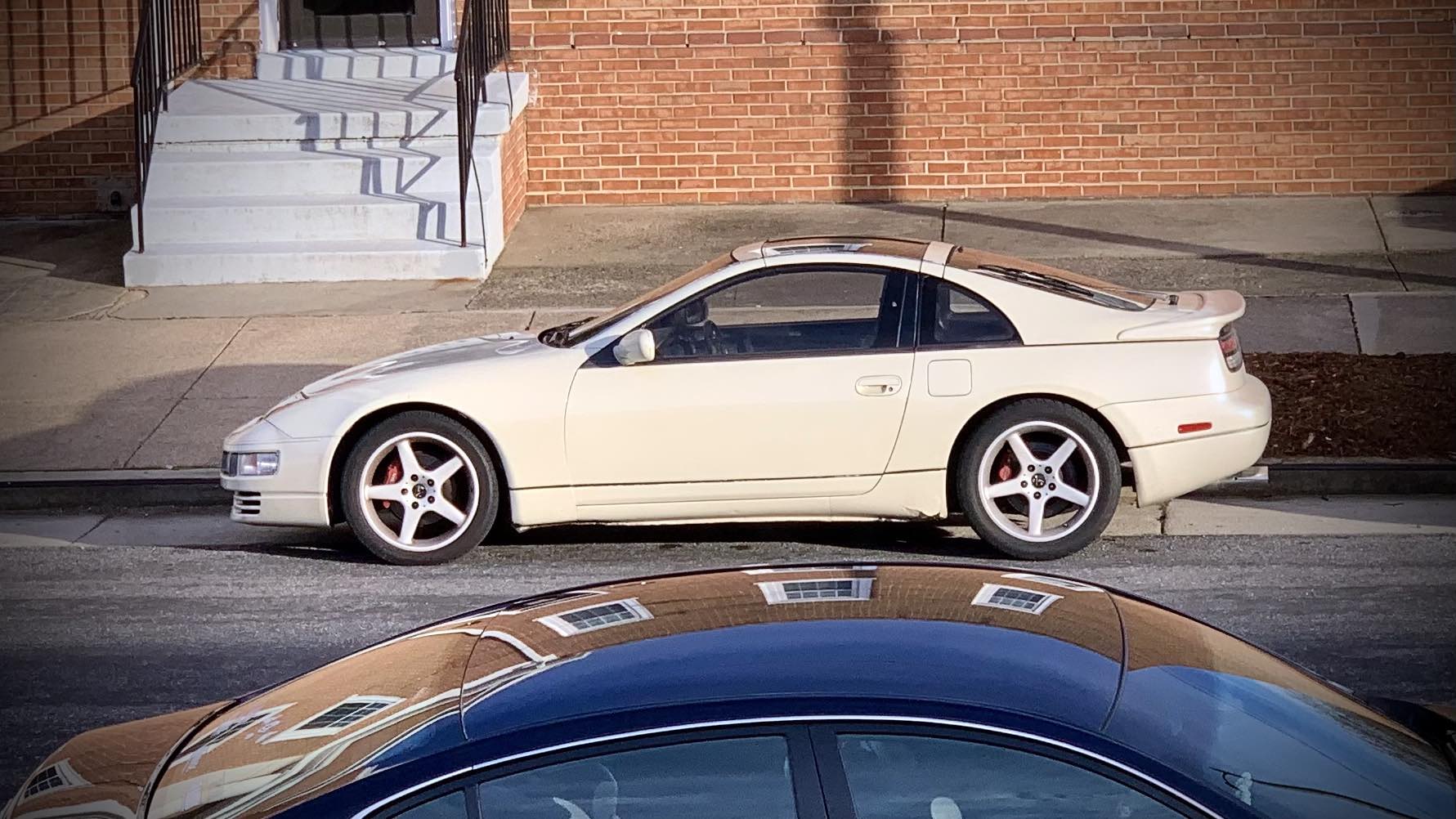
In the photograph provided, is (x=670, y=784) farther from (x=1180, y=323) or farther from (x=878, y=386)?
(x=1180, y=323)

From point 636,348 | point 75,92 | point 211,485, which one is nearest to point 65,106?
point 75,92

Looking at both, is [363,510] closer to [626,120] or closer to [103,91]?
[626,120]

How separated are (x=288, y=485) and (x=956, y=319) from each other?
317cm

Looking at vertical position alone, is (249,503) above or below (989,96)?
below

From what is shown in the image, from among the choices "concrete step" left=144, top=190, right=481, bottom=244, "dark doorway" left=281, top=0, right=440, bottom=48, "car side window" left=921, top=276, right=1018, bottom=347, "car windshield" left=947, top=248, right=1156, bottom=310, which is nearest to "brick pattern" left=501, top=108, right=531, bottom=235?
"concrete step" left=144, top=190, right=481, bottom=244

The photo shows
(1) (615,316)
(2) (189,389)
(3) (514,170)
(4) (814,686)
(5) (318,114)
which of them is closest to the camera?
(4) (814,686)

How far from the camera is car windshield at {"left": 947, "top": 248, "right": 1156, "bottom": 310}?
8.05m

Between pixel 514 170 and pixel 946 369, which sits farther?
pixel 514 170

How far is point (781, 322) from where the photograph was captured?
811 centimetres

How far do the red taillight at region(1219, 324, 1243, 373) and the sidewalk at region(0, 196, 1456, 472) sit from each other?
2.97 m

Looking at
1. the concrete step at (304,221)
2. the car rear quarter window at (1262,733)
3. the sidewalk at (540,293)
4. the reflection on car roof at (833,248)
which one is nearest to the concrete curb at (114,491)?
the sidewalk at (540,293)

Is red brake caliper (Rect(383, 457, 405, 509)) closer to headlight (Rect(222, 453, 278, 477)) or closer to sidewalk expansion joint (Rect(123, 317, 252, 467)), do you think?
headlight (Rect(222, 453, 278, 477))

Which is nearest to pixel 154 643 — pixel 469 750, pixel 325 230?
pixel 469 750

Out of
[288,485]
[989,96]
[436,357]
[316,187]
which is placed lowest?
[288,485]
